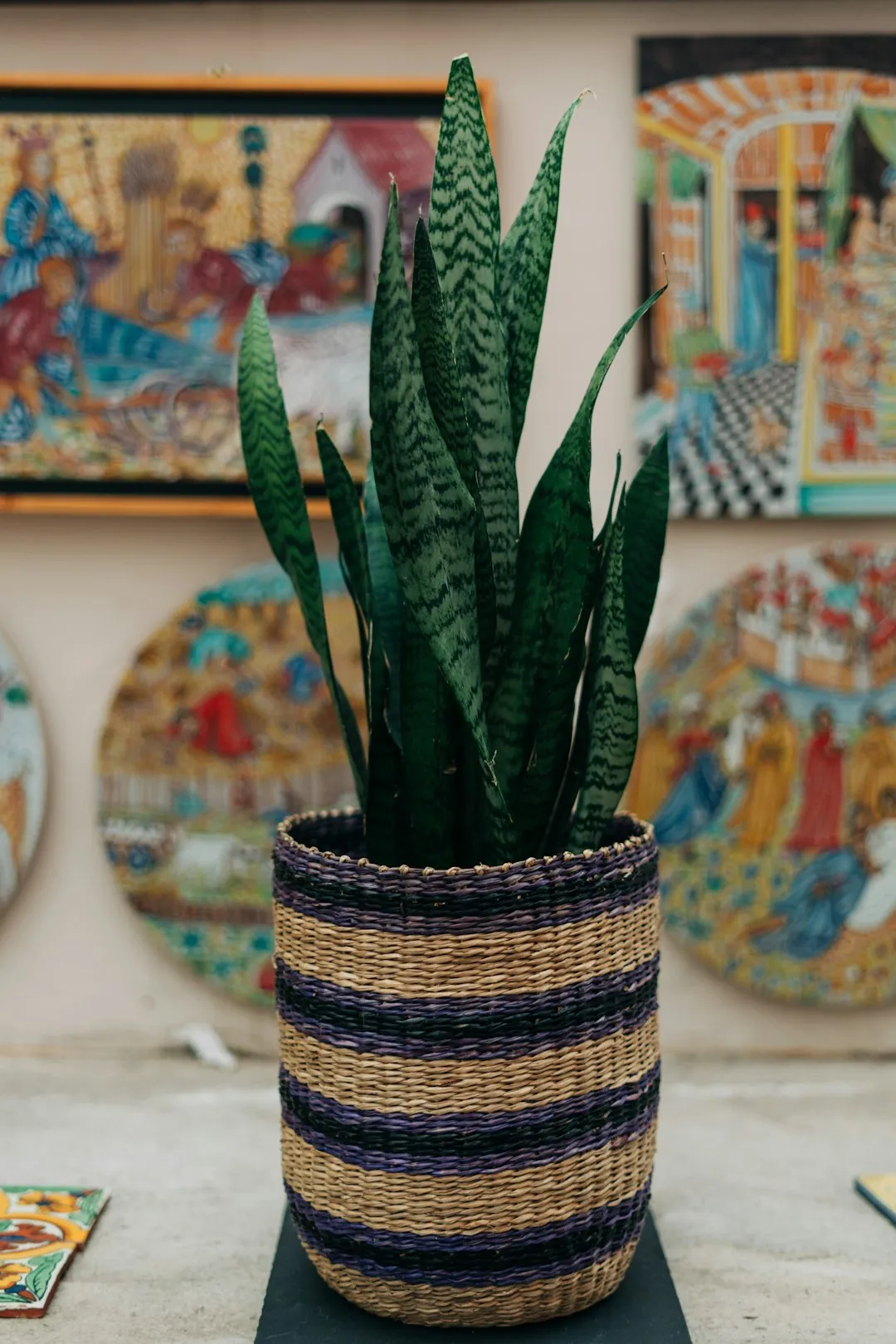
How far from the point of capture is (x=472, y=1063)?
750 mm

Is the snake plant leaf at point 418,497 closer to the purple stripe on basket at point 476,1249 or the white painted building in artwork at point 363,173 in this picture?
the purple stripe on basket at point 476,1249

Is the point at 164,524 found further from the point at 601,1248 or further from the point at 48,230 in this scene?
the point at 601,1248

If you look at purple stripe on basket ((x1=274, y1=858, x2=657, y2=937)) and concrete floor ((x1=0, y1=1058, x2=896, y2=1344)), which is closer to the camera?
purple stripe on basket ((x1=274, y1=858, x2=657, y2=937))

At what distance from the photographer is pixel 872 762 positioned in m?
1.28

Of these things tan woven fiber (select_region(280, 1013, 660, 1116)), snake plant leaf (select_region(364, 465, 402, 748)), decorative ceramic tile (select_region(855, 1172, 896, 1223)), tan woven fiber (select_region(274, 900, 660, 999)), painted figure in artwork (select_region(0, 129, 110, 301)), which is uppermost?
painted figure in artwork (select_region(0, 129, 110, 301))

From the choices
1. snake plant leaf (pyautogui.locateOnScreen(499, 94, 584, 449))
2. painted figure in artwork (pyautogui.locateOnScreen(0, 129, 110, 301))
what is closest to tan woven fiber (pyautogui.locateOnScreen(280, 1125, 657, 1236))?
snake plant leaf (pyautogui.locateOnScreen(499, 94, 584, 449))

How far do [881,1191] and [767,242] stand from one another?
899 millimetres

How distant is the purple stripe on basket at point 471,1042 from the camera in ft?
2.46

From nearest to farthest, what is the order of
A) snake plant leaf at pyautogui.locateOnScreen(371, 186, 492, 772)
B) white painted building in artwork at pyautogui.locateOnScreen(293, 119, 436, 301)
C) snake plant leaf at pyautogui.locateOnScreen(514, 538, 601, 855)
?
1. snake plant leaf at pyautogui.locateOnScreen(371, 186, 492, 772)
2. snake plant leaf at pyautogui.locateOnScreen(514, 538, 601, 855)
3. white painted building in artwork at pyautogui.locateOnScreen(293, 119, 436, 301)

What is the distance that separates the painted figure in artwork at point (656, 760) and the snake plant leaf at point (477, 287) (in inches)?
20.5

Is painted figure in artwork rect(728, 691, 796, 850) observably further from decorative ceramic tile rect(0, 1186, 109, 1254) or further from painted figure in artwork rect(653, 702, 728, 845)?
decorative ceramic tile rect(0, 1186, 109, 1254)

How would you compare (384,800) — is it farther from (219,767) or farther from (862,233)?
(862,233)

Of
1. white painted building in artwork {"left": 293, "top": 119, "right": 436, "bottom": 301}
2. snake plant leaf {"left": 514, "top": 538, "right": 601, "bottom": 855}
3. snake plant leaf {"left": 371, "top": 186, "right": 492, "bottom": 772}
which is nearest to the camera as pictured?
snake plant leaf {"left": 371, "top": 186, "right": 492, "bottom": 772}

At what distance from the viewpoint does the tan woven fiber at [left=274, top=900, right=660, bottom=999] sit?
747 millimetres
